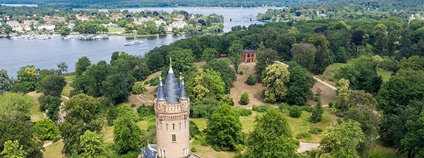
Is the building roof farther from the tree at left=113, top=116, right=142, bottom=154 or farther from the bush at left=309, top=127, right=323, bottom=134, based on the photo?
the bush at left=309, top=127, right=323, bottom=134

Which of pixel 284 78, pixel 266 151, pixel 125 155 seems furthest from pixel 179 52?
pixel 266 151

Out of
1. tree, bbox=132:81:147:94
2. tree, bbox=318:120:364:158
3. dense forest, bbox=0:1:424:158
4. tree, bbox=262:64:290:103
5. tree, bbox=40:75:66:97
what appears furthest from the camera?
tree, bbox=132:81:147:94

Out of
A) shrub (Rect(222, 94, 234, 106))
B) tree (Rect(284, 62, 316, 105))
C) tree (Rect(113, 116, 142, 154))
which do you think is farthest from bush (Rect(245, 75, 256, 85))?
tree (Rect(113, 116, 142, 154))

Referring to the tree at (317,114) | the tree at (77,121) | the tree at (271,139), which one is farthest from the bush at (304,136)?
the tree at (77,121)

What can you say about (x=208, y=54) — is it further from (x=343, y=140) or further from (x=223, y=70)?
(x=343, y=140)

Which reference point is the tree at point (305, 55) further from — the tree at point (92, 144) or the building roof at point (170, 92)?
the tree at point (92, 144)
